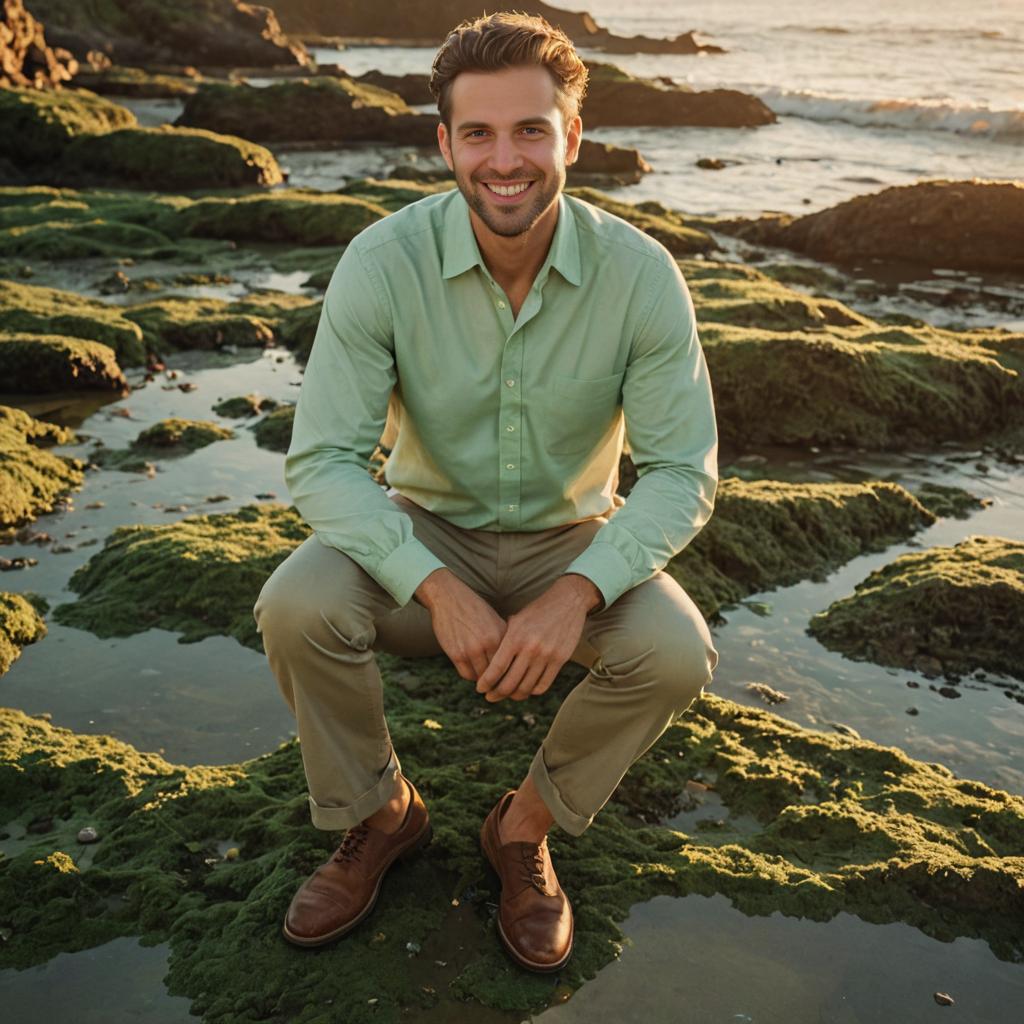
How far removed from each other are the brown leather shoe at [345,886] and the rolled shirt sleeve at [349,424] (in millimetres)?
735

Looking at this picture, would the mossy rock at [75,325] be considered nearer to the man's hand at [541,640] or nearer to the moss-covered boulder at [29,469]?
the moss-covered boulder at [29,469]

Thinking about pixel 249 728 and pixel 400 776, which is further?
pixel 249 728

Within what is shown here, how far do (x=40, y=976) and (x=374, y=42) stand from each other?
300ft

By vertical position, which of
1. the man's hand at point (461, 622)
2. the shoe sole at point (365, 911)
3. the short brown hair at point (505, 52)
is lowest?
the shoe sole at point (365, 911)

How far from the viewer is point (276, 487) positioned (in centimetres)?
625

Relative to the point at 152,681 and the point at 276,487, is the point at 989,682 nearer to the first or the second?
the point at 152,681

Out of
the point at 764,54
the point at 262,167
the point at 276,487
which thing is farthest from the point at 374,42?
the point at 276,487

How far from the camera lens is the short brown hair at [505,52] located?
10.7ft

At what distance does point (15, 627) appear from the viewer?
4559mm

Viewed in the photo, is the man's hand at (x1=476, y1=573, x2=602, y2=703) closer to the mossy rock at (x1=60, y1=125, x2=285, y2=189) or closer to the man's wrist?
the man's wrist

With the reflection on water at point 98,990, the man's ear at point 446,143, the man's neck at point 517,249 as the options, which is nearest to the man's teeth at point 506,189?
the man's neck at point 517,249

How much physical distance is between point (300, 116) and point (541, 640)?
27.1 m

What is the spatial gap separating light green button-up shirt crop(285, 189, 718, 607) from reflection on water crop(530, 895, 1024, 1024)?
1.14 metres

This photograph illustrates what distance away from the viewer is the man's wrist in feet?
9.86
